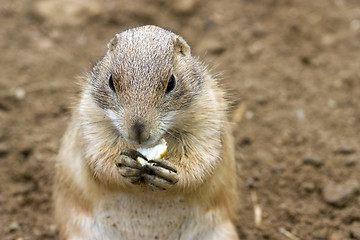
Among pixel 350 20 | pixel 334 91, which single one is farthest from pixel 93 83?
pixel 350 20

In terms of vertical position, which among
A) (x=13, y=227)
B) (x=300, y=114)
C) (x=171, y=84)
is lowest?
(x=13, y=227)

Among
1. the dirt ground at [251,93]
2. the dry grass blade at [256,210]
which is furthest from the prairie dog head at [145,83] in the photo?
the dry grass blade at [256,210]

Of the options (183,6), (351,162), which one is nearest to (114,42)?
(351,162)

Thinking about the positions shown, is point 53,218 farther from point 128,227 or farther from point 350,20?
point 350,20

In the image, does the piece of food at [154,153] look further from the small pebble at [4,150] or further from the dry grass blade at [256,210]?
the small pebble at [4,150]

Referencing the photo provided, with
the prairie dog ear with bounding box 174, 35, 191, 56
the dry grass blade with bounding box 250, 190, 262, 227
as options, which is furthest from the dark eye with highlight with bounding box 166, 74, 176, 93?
the dry grass blade with bounding box 250, 190, 262, 227

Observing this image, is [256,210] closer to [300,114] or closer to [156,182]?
[300,114]

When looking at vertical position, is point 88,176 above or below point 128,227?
above

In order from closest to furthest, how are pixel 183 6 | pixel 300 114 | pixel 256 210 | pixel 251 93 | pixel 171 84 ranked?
pixel 171 84, pixel 256 210, pixel 300 114, pixel 251 93, pixel 183 6
